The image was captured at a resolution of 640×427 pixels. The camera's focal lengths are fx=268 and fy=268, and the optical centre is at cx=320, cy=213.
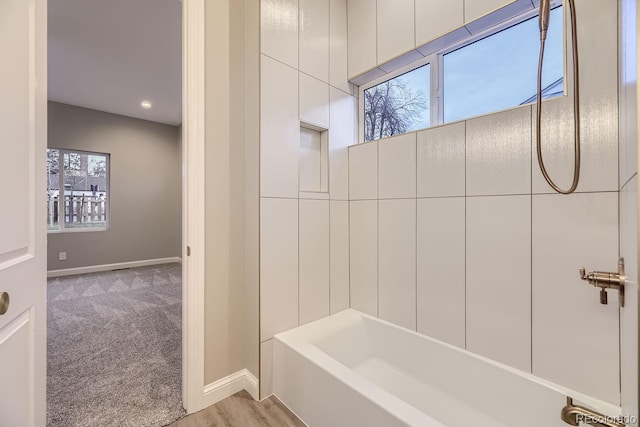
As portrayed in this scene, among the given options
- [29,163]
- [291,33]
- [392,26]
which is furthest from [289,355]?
[392,26]

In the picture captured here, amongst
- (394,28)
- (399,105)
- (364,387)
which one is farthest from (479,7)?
(364,387)

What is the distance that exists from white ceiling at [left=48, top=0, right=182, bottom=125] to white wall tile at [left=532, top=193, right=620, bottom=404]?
9.76ft

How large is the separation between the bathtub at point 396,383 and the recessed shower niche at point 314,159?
0.95 meters

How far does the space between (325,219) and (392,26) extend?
135 cm

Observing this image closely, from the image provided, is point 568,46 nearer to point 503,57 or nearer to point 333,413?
point 503,57

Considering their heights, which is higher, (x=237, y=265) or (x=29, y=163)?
(x=29, y=163)

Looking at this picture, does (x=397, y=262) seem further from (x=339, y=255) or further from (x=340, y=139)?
(x=340, y=139)

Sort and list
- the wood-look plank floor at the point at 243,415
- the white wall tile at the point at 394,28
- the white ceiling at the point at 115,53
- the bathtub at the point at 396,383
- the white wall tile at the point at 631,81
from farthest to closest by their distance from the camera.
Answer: the white ceiling at the point at 115,53 < the white wall tile at the point at 394,28 < the wood-look plank floor at the point at 243,415 < the bathtub at the point at 396,383 < the white wall tile at the point at 631,81

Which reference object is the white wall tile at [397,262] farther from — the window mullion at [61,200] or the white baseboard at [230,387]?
the window mullion at [61,200]

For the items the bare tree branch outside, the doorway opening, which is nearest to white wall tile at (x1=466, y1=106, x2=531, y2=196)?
the bare tree branch outside

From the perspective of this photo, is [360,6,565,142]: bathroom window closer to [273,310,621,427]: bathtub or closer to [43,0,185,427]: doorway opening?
[273,310,621,427]: bathtub

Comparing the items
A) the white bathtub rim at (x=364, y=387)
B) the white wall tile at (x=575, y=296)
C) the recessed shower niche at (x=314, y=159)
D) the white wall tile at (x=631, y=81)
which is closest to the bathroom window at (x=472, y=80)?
the recessed shower niche at (x=314, y=159)

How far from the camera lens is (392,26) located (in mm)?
1761

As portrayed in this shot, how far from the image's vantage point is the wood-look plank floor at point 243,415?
4.57ft
